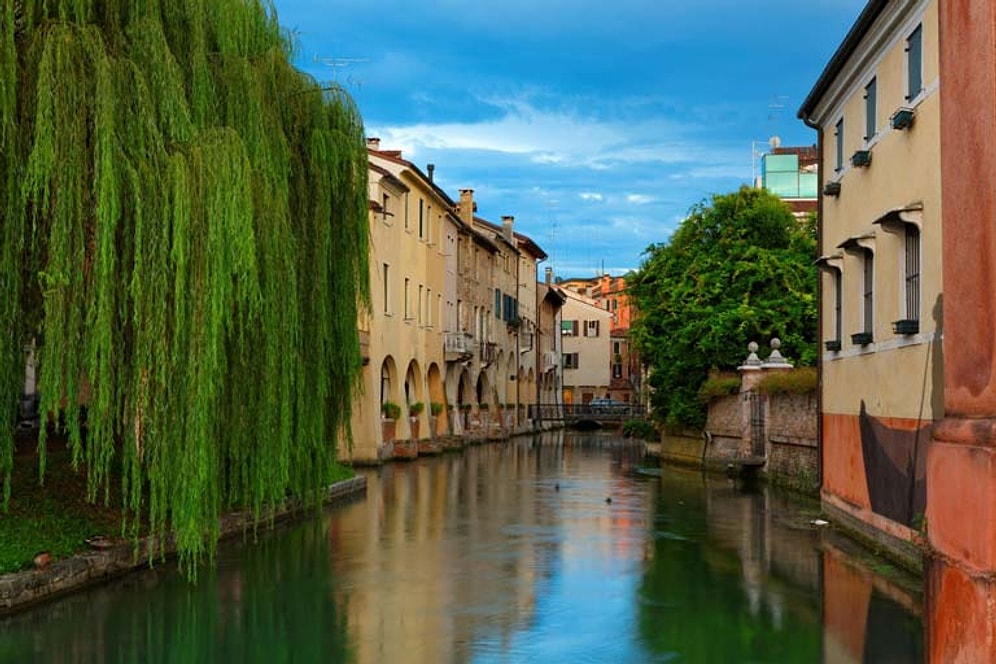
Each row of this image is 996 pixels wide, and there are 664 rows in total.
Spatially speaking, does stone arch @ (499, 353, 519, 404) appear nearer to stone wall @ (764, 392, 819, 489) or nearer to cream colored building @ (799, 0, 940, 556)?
stone wall @ (764, 392, 819, 489)

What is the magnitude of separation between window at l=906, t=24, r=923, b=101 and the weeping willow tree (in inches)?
350

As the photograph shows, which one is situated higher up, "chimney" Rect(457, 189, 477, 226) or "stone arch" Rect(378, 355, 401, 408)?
"chimney" Rect(457, 189, 477, 226)

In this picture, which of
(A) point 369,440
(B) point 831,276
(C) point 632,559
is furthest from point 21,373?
(A) point 369,440

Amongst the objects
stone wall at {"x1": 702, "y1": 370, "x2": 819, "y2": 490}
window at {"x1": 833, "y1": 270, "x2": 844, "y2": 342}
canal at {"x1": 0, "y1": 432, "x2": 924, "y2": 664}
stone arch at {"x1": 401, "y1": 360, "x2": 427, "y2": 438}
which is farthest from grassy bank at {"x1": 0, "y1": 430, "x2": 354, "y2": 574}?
stone arch at {"x1": 401, "y1": 360, "x2": 427, "y2": 438}

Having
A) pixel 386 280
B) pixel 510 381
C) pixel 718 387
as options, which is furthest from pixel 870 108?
pixel 510 381

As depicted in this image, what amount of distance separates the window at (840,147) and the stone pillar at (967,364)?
574 inches

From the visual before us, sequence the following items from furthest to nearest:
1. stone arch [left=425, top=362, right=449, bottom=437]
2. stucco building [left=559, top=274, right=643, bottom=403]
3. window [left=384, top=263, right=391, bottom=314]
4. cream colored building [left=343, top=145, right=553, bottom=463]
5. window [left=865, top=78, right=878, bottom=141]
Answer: stucco building [left=559, top=274, right=643, bottom=403], stone arch [left=425, top=362, right=449, bottom=437], window [left=384, top=263, right=391, bottom=314], cream colored building [left=343, top=145, right=553, bottom=463], window [left=865, top=78, right=878, bottom=141]

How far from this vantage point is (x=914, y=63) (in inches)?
607

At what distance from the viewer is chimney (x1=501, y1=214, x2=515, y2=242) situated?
68.7 metres

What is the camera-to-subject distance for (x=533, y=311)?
255 ft

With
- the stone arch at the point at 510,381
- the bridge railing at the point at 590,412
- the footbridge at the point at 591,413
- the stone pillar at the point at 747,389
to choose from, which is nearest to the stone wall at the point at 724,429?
the stone pillar at the point at 747,389

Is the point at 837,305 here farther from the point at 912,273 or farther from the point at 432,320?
the point at 432,320

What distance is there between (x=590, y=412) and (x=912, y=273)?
216 ft

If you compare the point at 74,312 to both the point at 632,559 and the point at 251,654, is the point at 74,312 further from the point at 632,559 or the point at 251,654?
the point at 632,559
